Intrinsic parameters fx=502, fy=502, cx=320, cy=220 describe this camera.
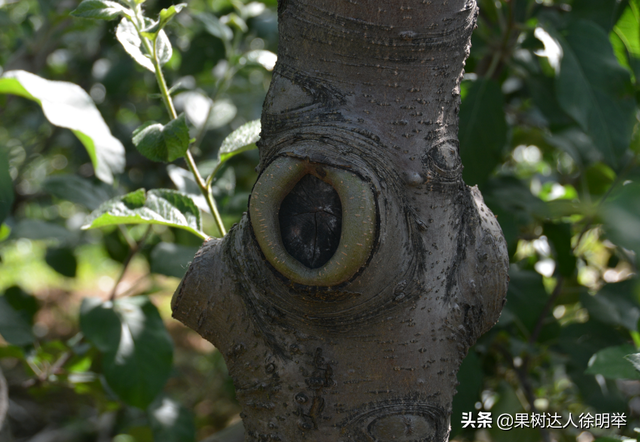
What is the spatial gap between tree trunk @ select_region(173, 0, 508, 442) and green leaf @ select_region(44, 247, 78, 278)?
116 cm

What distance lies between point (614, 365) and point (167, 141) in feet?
3.01

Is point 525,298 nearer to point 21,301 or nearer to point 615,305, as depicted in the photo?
point 615,305

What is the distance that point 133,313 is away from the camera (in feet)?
4.00

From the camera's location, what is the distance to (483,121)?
1.26 m

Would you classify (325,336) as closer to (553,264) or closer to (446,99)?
(446,99)

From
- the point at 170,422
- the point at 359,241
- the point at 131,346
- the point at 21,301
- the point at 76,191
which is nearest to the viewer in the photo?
the point at 359,241

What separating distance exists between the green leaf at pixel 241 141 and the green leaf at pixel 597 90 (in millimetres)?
758

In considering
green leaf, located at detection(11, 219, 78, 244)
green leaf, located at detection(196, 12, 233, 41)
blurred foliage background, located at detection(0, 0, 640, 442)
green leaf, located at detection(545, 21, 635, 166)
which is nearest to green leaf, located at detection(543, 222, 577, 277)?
blurred foliage background, located at detection(0, 0, 640, 442)

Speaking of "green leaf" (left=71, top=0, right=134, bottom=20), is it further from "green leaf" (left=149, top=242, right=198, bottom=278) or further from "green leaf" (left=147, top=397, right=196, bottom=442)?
"green leaf" (left=147, top=397, right=196, bottom=442)

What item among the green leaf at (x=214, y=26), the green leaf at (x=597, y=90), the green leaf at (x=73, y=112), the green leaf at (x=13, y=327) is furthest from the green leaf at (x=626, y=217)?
the green leaf at (x=13, y=327)

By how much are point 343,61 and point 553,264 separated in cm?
127

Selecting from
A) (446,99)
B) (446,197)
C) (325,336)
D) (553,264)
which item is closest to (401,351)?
(325,336)

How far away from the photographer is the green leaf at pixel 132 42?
78cm

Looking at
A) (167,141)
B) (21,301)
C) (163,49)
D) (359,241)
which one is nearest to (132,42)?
(163,49)
